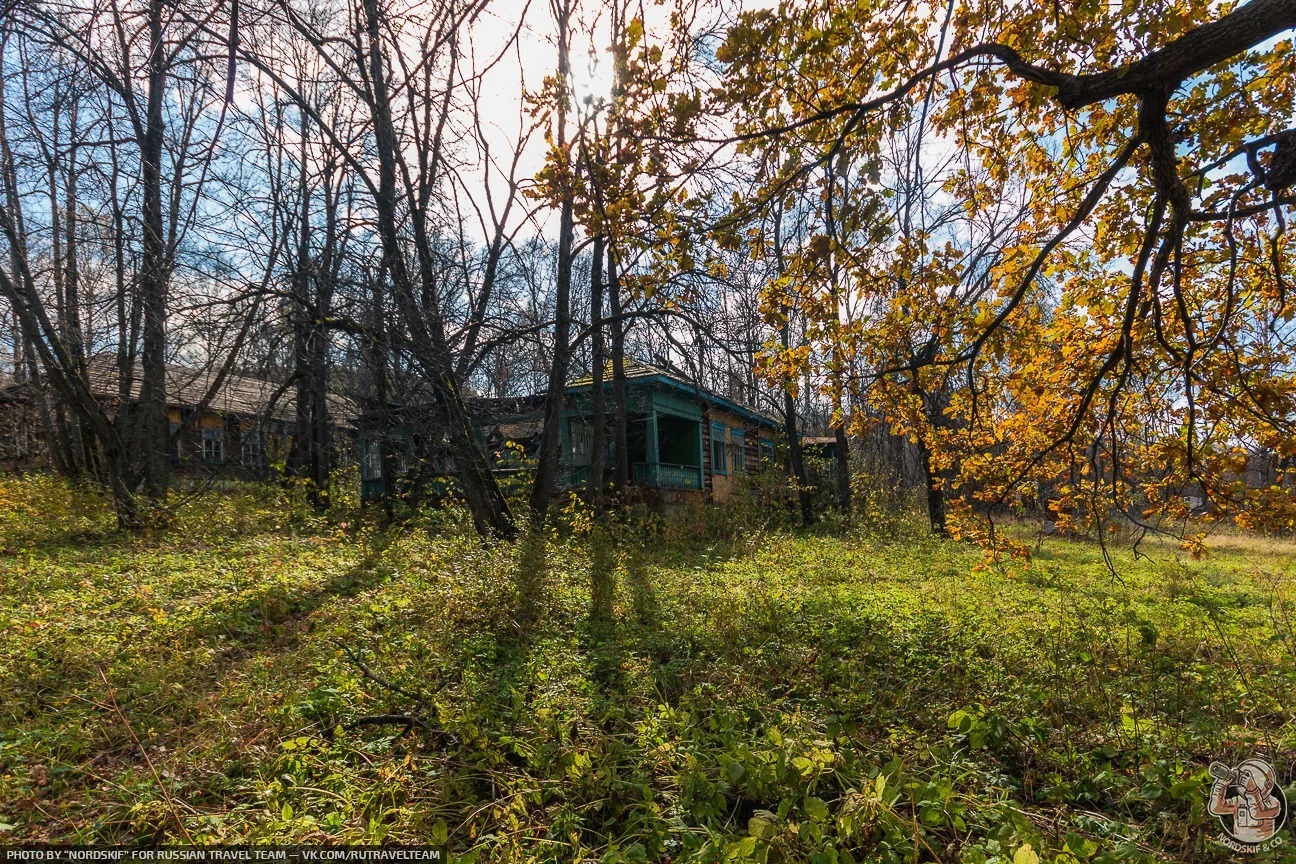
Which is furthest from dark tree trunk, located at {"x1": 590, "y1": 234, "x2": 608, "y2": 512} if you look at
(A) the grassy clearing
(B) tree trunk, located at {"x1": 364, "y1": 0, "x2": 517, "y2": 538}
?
(A) the grassy clearing

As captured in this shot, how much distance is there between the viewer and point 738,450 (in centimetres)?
2303

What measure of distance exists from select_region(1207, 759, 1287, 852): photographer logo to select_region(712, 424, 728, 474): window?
17.3 meters

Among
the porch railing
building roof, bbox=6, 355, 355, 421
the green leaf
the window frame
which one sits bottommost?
the green leaf

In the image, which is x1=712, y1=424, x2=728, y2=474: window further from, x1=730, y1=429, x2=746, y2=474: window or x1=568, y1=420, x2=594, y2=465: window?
x1=568, y1=420, x2=594, y2=465: window

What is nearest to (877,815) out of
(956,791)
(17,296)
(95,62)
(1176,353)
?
(956,791)

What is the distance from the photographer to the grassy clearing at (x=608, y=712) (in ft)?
7.93

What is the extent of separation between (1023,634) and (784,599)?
7.01 feet

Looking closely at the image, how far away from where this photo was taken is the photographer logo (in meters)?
2.35

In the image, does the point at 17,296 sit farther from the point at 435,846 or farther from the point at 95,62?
the point at 435,846

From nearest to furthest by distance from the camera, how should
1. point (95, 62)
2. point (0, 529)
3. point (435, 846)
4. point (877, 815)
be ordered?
point (435, 846) < point (877, 815) < point (95, 62) < point (0, 529)

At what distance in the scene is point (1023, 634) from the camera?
5.20m

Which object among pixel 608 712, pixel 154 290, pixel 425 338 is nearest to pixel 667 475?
pixel 425 338

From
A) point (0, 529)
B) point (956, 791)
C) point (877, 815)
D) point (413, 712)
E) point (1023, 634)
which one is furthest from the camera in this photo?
point (0, 529)

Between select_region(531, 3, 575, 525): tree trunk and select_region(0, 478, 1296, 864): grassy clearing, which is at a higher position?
select_region(531, 3, 575, 525): tree trunk
